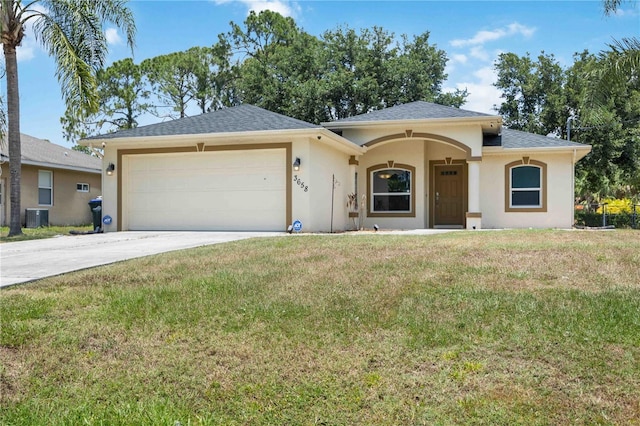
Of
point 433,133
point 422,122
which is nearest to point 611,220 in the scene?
point 433,133

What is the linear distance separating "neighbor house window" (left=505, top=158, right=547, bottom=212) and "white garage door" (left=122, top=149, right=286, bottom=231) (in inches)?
314

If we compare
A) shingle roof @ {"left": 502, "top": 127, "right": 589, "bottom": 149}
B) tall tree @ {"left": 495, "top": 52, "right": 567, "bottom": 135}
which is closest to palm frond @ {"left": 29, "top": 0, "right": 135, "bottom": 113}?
shingle roof @ {"left": 502, "top": 127, "right": 589, "bottom": 149}

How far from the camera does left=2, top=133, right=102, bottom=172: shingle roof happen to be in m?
20.6

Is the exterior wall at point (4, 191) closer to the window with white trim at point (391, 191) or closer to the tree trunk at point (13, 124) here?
the tree trunk at point (13, 124)

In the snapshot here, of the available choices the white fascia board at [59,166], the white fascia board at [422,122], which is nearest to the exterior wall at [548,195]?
the white fascia board at [422,122]

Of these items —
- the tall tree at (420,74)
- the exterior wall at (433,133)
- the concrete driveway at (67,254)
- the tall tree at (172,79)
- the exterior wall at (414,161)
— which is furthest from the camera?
the tall tree at (172,79)

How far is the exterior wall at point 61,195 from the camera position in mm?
20078

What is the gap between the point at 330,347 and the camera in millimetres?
4105

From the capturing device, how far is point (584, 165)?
85.1 feet

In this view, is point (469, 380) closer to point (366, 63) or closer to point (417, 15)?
point (417, 15)

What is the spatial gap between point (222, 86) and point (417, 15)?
21.9 m

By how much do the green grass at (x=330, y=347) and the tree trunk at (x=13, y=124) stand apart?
951cm

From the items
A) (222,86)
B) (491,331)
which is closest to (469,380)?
(491,331)

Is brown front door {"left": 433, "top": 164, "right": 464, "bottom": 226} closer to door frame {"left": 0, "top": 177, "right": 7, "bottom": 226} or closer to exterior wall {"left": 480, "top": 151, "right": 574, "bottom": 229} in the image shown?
exterior wall {"left": 480, "top": 151, "right": 574, "bottom": 229}
